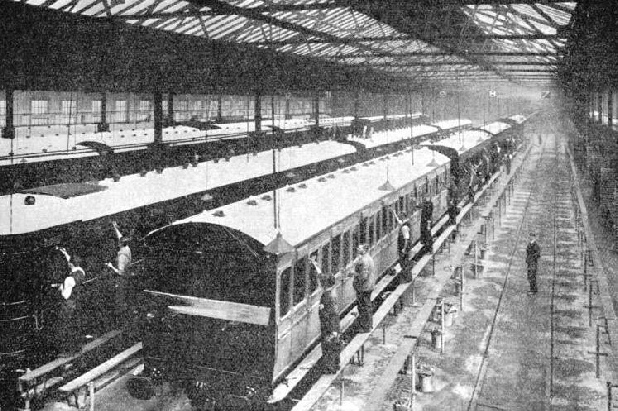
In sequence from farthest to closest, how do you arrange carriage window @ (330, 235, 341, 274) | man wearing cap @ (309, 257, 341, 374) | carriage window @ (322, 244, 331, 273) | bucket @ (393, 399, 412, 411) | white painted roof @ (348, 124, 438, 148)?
white painted roof @ (348, 124, 438, 148) → carriage window @ (330, 235, 341, 274) → carriage window @ (322, 244, 331, 273) → man wearing cap @ (309, 257, 341, 374) → bucket @ (393, 399, 412, 411)

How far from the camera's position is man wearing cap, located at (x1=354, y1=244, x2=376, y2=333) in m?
10.6

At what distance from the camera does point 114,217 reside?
997cm

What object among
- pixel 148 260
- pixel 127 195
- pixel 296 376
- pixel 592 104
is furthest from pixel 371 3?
pixel 592 104

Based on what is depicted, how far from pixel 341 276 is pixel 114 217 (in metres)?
4.07

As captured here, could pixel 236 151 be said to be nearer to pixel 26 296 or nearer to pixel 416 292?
pixel 416 292

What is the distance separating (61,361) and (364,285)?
5083mm

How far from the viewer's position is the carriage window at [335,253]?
408 inches

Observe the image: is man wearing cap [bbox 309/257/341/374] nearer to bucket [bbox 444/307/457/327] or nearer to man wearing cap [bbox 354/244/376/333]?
man wearing cap [bbox 354/244/376/333]

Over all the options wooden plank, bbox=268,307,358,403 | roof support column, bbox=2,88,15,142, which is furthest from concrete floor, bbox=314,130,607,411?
roof support column, bbox=2,88,15,142

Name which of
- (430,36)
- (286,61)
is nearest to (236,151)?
(286,61)

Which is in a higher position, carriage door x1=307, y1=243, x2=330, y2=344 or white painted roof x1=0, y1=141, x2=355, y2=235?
white painted roof x1=0, y1=141, x2=355, y2=235

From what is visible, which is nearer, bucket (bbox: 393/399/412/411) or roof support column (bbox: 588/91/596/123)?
bucket (bbox: 393/399/412/411)

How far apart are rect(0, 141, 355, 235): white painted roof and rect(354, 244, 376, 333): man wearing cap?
153 inches

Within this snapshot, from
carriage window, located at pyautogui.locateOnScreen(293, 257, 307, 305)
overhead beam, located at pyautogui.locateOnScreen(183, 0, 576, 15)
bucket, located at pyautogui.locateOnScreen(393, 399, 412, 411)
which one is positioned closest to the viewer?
bucket, located at pyautogui.locateOnScreen(393, 399, 412, 411)
